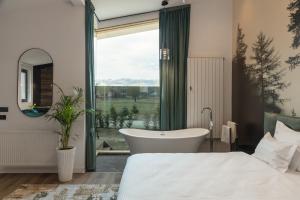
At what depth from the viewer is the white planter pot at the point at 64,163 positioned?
3.78 m

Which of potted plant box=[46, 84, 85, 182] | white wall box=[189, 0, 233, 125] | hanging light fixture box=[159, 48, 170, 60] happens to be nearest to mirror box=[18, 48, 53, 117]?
potted plant box=[46, 84, 85, 182]

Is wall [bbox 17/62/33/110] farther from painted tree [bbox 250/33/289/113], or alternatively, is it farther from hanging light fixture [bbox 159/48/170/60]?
painted tree [bbox 250/33/289/113]

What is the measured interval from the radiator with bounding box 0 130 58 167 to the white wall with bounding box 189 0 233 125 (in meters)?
3.08

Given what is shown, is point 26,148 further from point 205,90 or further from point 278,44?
point 278,44

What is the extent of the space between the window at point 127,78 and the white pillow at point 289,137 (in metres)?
2.77

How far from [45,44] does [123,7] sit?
4.99 ft

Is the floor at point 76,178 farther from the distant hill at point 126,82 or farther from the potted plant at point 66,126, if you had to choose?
the distant hill at point 126,82

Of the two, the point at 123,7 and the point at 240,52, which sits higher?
the point at 123,7

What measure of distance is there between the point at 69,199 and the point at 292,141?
104 inches

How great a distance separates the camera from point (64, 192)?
339cm

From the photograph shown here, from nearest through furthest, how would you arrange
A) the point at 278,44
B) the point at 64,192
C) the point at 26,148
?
the point at 278,44 < the point at 64,192 < the point at 26,148

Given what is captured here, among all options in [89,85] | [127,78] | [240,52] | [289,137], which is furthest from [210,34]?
[289,137]

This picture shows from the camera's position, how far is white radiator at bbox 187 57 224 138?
15.7 feet

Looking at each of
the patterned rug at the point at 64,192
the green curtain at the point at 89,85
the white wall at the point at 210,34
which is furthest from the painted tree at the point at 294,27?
the green curtain at the point at 89,85
